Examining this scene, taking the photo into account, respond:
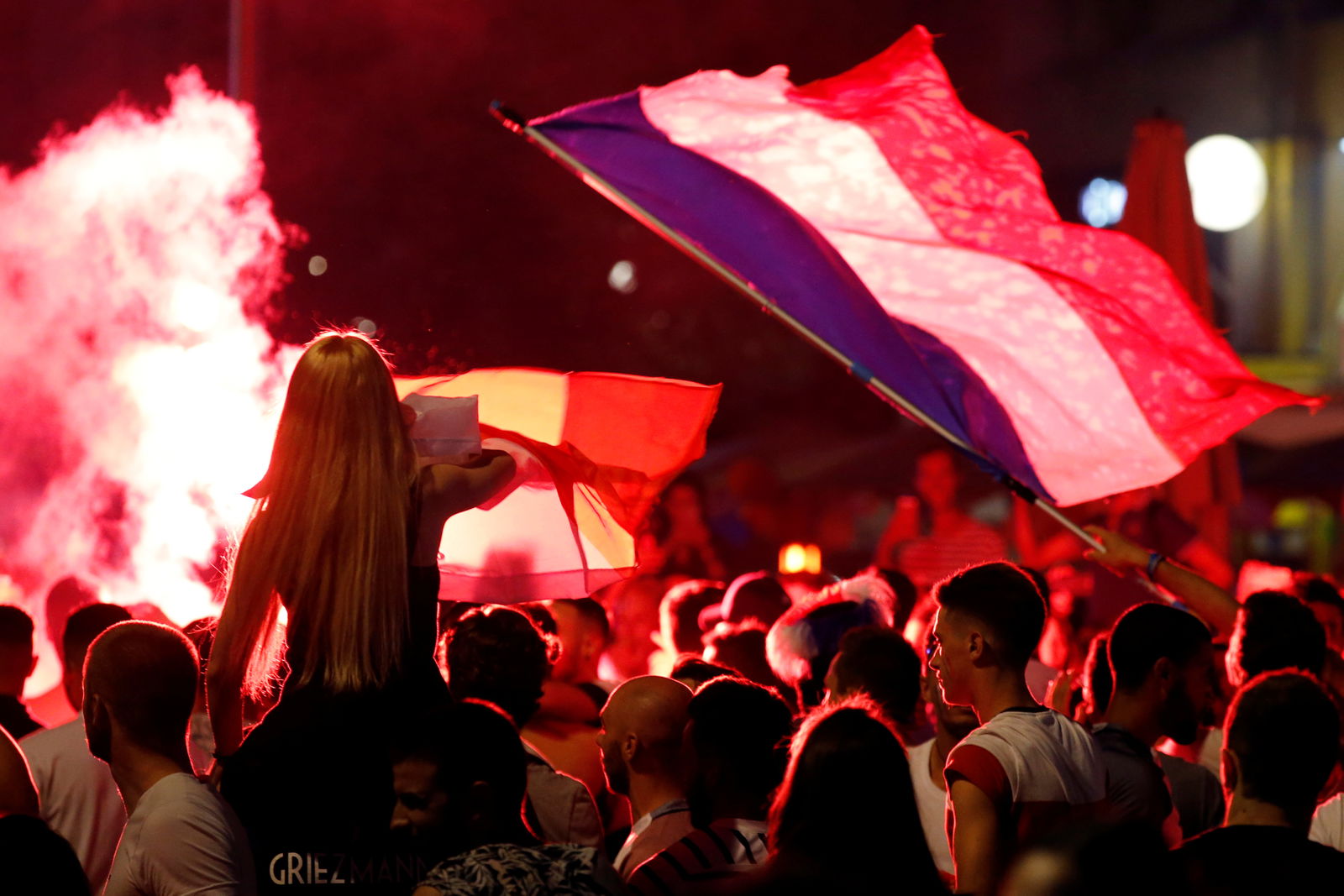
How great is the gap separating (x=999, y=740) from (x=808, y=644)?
1976mm

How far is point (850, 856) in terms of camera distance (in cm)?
289

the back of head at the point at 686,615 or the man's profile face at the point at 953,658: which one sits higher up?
the back of head at the point at 686,615

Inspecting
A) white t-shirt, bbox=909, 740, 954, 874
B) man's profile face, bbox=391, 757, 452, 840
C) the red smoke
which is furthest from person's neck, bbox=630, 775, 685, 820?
the red smoke

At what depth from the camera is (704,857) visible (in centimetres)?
397

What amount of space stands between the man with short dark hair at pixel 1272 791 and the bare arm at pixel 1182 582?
1.76m

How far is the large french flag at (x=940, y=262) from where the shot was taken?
6449 millimetres

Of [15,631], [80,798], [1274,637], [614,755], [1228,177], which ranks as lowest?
[80,798]

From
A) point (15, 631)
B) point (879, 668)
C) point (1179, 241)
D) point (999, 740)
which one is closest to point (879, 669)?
point (879, 668)

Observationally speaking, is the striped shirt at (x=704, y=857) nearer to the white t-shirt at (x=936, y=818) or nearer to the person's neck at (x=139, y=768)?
the person's neck at (x=139, y=768)

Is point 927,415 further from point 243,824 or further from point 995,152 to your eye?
point 243,824

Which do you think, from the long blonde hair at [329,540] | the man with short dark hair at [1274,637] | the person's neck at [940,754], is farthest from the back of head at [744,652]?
the long blonde hair at [329,540]

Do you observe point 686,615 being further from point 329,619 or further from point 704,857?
point 329,619

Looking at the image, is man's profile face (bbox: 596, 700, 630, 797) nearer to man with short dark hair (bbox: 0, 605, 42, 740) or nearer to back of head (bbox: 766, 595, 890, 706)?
back of head (bbox: 766, 595, 890, 706)

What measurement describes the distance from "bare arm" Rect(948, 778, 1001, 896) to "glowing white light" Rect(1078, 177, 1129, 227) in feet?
72.0
